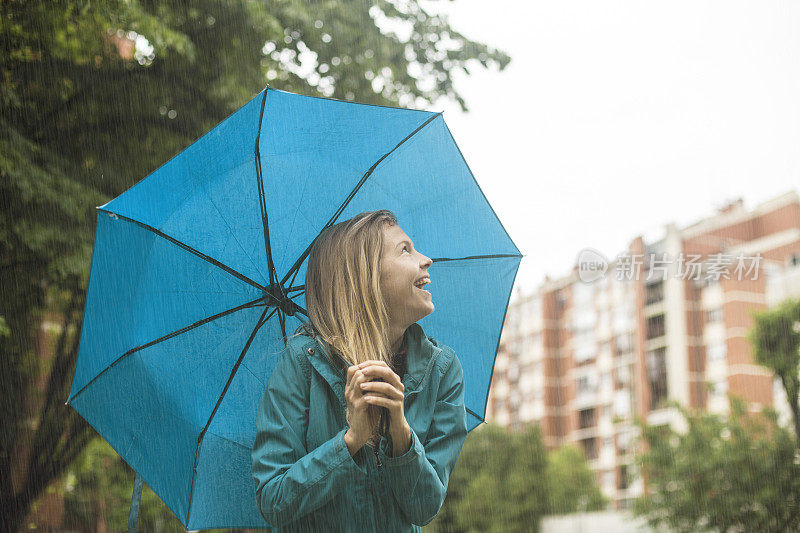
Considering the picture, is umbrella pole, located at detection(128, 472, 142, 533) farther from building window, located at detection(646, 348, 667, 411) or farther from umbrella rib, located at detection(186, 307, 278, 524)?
building window, located at detection(646, 348, 667, 411)

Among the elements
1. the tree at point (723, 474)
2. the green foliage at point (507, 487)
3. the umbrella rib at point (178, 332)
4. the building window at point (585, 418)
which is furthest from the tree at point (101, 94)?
the building window at point (585, 418)

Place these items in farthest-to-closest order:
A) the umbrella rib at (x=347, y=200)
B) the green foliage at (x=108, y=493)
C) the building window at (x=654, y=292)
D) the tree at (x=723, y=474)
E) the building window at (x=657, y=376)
Answer: 1. the building window at (x=654, y=292)
2. the building window at (x=657, y=376)
3. the tree at (x=723, y=474)
4. the green foliage at (x=108, y=493)
5. the umbrella rib at (x=347, y=200)

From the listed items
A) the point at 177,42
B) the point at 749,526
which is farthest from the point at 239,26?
the point at 749,526

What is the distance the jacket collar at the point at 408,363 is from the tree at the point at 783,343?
23280mm

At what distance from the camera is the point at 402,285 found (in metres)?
1.99

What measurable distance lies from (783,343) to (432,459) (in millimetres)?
23710

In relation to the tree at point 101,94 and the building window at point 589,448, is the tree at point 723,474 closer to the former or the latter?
the tree at point 101,94

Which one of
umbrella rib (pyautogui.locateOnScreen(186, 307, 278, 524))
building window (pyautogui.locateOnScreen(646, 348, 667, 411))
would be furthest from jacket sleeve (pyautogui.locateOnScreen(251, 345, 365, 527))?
building window (pyautogui.locateOnScreen(646, 348, 667, 411))

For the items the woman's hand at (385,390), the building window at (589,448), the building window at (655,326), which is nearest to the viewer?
the woman's hand at (385,390)

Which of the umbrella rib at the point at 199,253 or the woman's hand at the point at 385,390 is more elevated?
the umbrella rib at the point at 199,253

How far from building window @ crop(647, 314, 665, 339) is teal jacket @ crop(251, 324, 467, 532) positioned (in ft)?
179

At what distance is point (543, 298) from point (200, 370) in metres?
65.8

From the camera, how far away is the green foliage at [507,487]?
41.5 meters

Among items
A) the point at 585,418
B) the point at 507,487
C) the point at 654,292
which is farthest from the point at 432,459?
the point at 585,418
